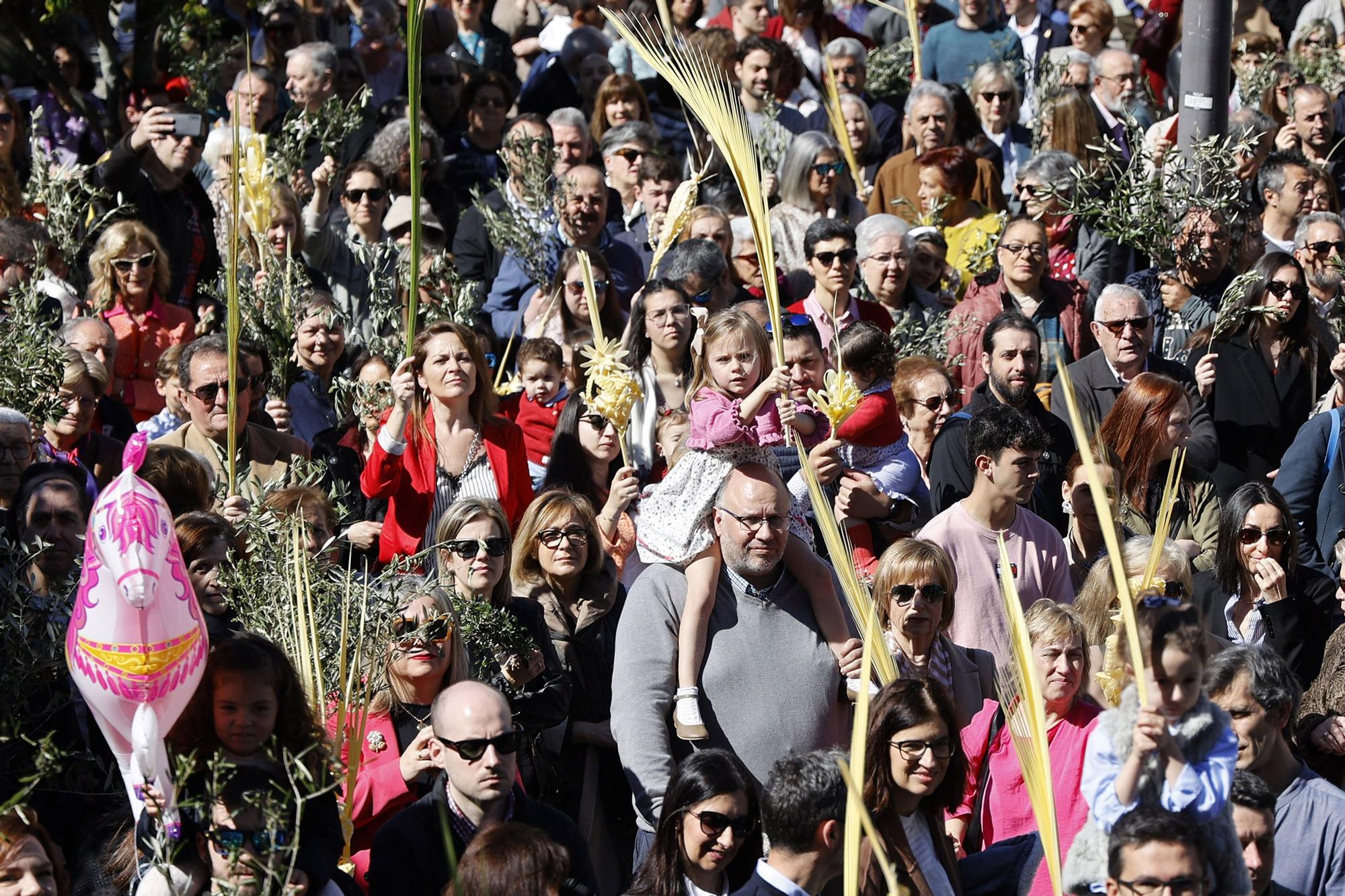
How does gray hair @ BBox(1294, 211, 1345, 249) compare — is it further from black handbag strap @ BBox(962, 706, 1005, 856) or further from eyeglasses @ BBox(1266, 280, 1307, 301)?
black handbag strap @ BBox(962, 706, 1005, 856)

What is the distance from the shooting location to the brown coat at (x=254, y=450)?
7566mm

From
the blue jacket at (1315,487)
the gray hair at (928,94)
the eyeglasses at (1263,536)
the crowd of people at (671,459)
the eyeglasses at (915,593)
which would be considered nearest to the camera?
the crowd of people at (671,459)

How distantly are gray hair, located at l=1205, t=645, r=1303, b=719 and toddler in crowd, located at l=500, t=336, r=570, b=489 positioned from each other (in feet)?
10.8

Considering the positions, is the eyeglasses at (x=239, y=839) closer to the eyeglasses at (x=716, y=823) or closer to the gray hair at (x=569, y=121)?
the eyeglasses at (x=716, y=823)

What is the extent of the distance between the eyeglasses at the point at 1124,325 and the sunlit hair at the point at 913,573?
2432 millimetres

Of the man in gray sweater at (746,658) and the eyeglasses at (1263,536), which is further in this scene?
the eyeglasses at (1263,536)

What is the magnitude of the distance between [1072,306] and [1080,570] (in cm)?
216

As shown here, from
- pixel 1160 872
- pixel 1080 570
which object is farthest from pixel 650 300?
pixel 1160 872

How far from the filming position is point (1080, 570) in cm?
770

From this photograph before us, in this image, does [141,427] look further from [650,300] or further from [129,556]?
[129,556]

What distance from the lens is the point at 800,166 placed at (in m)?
10.4

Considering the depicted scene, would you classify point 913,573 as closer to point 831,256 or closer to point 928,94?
point 831,256

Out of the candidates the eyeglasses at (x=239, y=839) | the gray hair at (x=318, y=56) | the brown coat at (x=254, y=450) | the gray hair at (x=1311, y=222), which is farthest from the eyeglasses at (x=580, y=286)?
the eyeglasses at (x=239, y=839)

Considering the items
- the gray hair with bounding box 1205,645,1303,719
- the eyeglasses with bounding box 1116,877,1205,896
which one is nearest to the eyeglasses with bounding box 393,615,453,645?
the gray hair with bounding box 1205,645,1303,719
